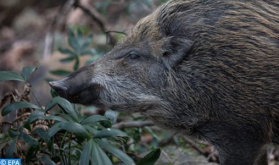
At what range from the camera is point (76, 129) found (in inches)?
128

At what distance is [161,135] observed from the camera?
6258 millimetres

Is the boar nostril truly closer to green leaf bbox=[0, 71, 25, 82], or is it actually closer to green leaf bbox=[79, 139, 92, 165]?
green leaf bbox=[0, 71, 25, 82]

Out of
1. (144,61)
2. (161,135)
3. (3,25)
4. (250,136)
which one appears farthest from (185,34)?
(3,25)

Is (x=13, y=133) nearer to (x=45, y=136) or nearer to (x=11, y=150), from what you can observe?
(x=11, y=150)

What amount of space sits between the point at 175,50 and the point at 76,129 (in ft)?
4.01

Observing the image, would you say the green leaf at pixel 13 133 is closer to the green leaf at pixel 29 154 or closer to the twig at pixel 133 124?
the green leaf at pixel 29 154

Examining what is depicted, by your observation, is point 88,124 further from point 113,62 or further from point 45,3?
point 45,3

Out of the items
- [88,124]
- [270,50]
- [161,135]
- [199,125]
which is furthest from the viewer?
[161,135]

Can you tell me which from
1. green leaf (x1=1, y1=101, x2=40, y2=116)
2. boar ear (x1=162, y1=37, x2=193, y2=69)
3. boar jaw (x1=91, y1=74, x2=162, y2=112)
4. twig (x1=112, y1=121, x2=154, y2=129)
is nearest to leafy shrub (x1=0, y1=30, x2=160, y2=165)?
green leaf (x1=1, y1=101, x2=40, y2=116)

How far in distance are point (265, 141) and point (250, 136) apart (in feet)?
0.56

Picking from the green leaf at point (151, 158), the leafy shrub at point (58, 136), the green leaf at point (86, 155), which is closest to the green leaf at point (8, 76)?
the leafy shrub at point (58, 136)

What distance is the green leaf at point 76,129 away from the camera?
3.25 metres

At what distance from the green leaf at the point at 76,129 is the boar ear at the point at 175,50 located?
3.65ft

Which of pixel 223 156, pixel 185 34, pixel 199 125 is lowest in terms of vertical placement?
pixel 223 156
